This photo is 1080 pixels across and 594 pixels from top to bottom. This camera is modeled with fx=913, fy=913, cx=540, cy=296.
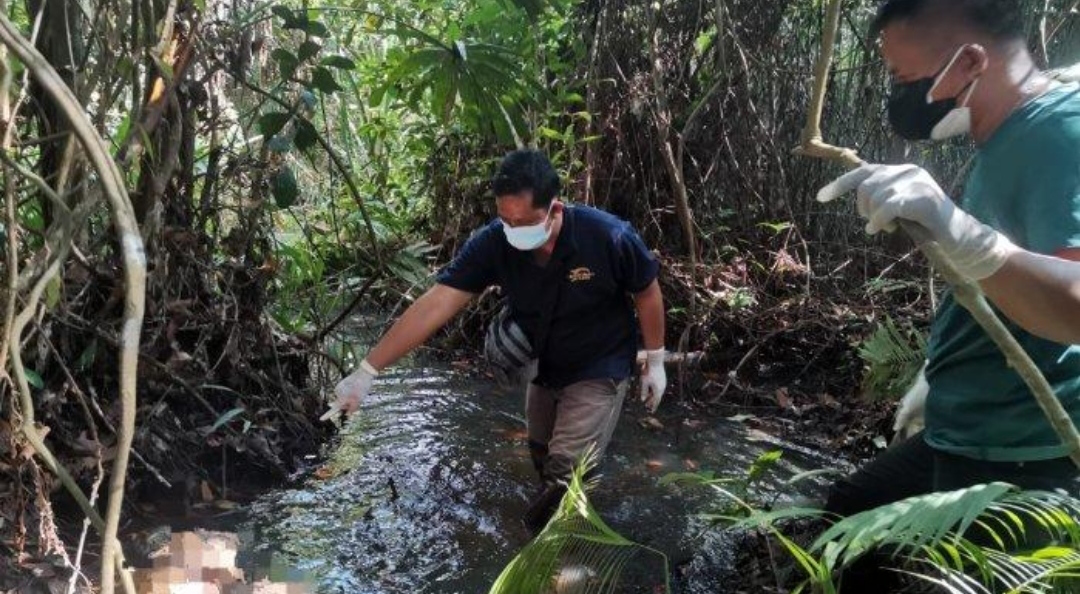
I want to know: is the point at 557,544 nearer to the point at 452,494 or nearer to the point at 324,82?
the point at 452,494

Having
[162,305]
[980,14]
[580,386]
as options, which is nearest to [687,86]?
[580,386]

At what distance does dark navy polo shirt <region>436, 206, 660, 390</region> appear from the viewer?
357 cm

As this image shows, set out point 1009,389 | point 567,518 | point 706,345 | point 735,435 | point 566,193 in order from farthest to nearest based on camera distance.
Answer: point 566,193
point 706,345
point 735,435
point 567,518
point 1009,389

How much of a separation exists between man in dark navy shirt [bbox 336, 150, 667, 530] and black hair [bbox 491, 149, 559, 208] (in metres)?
0.02

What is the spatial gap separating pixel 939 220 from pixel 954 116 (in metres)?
0.57

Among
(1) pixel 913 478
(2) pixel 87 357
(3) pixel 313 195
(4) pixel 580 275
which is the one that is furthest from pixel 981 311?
(3) pixel 313 195

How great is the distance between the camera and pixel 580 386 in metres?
3.71

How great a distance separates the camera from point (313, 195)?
8.75 meters

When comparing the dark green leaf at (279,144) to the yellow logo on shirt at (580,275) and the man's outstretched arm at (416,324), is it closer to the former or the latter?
the man's outstretched arm at (416,324)

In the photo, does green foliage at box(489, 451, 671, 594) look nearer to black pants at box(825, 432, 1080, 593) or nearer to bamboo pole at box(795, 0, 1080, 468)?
black pants at box(825, 432, 1080, 593)

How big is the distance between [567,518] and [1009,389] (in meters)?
1.04

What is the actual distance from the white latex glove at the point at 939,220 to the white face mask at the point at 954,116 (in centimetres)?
48

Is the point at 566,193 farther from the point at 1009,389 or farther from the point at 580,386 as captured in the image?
the point at 1009,389

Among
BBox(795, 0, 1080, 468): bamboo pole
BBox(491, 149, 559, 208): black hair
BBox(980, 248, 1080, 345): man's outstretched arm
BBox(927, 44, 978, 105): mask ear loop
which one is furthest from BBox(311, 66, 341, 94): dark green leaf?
BBox(980, 248, 1080, 345): man's outstretched arm
